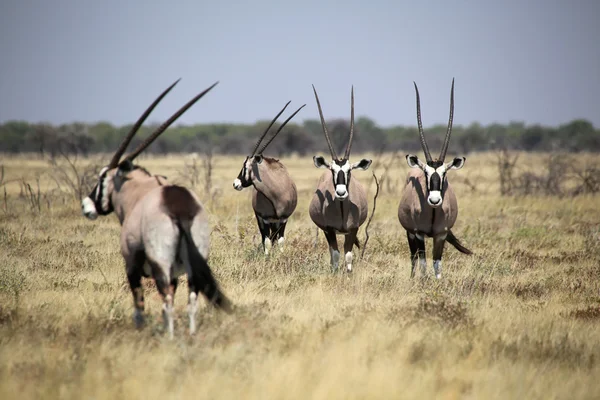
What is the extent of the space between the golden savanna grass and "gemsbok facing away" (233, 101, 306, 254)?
1.64 feet

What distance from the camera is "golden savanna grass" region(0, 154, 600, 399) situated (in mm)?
4500

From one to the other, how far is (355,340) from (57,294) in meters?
3.79

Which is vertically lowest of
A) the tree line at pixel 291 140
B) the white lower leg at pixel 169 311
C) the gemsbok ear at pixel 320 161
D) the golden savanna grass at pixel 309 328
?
the golden savanna grass at pixel 309 328

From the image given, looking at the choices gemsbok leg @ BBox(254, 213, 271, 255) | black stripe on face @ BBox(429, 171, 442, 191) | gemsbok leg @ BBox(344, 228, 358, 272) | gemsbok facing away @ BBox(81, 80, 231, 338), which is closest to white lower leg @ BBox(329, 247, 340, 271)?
gemsbok leg @ BBox(344, 228, 358, 272)

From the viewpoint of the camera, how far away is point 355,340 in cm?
549

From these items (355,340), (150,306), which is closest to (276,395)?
(355,340)

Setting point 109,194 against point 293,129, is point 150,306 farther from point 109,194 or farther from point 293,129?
point 293,129

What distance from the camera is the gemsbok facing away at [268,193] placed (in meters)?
10.5

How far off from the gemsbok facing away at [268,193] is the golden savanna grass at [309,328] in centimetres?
50

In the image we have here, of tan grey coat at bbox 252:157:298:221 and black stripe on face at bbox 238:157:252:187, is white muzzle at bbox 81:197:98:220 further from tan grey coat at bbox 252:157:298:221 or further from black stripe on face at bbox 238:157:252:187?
tan grey coat at bbox 252:157:298:221

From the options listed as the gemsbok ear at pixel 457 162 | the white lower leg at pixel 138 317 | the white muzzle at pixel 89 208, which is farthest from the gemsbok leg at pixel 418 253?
the white muzzle at pixel 89 208

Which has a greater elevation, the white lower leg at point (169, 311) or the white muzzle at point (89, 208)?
the white muzzle at point (89, 208)

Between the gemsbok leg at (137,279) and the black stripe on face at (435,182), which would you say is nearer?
the gemsbok leg at (137,279)

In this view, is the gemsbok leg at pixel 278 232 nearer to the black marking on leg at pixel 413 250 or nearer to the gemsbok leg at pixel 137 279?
the black marking on leg at pixel 413 250
